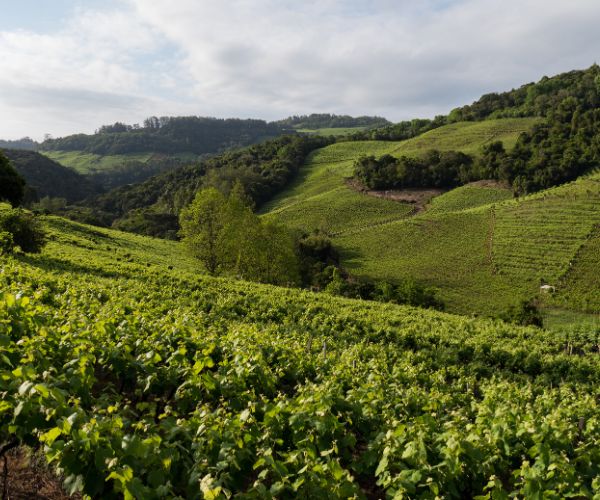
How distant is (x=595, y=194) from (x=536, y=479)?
9081 centimetres

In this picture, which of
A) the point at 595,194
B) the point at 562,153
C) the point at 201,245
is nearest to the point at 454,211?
the point at 595,194

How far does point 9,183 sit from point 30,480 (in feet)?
131

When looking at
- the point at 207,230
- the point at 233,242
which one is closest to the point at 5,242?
the point at 233,242

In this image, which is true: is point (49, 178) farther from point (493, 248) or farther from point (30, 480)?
point (30, 480)

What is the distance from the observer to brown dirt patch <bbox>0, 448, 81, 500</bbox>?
6113 mm

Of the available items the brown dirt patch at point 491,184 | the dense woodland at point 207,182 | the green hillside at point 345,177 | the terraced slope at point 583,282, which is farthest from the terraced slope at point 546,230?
the dense woodland at point 207,182

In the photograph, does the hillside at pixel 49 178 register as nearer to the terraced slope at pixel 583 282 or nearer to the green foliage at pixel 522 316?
the terraced slope at pixel 583 282

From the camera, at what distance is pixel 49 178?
154 meters

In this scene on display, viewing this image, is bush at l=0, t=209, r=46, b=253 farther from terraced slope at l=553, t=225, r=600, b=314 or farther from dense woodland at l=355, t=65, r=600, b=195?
dense woodland at l=355, t=65, r=600, b=195

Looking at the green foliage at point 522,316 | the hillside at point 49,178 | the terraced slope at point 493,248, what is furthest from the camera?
the hillside at point 49,178

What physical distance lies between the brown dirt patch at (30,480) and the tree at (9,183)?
128 feet

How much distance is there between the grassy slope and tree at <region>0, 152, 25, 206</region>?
43.8 m

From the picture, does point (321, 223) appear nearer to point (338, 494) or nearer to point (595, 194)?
point (595, 194)

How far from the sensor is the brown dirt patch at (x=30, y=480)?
6.11 metres
